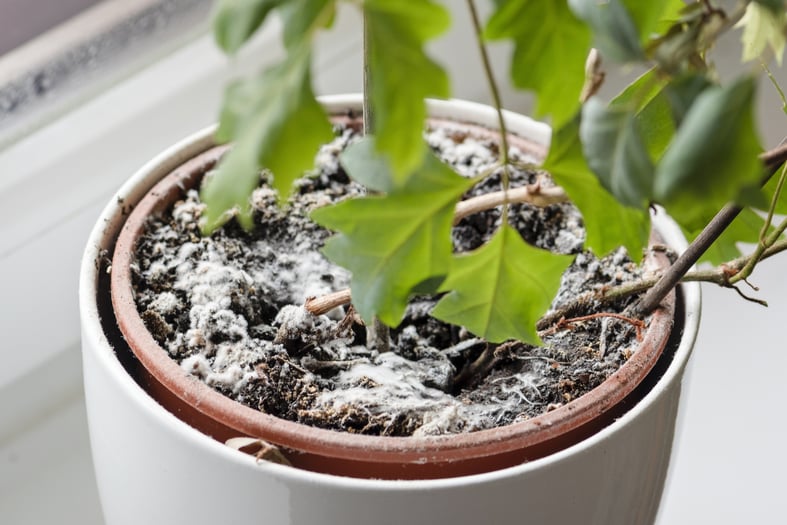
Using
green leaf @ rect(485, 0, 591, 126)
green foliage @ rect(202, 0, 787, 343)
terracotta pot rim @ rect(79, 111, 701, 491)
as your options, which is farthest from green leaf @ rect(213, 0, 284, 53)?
terracotta pot rim @ rect(79, 111, 701, 491)

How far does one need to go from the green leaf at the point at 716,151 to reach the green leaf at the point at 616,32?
6cm

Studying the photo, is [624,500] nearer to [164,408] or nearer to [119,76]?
[164,408]

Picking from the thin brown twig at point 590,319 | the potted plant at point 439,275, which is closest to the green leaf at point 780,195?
the potted plant at point 439,275

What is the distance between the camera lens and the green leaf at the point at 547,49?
42 cm

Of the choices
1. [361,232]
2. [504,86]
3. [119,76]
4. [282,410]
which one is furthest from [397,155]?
[504,86]

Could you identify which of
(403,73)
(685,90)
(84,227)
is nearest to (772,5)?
(685,90)

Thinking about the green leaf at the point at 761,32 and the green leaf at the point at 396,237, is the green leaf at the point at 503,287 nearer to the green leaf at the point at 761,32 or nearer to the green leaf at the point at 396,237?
the green leaf at the point at 396,237

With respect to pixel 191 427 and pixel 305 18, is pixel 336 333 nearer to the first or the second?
pixel 191 427

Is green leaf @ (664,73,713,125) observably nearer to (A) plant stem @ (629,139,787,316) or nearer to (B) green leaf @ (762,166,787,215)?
(A) plant stem @ (629,139,787,316)

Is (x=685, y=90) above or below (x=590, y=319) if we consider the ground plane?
above

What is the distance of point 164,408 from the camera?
1.80 feet

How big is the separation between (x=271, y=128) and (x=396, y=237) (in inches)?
5.8

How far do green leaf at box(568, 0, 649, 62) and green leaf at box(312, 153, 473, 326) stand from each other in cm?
11

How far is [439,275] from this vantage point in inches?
20.3
